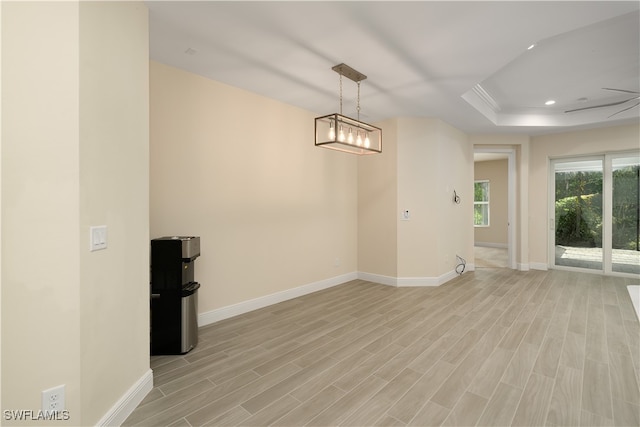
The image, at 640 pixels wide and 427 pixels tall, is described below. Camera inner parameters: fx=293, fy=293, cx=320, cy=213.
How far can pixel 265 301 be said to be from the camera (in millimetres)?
4051

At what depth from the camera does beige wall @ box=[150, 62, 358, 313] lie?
10.4 feet

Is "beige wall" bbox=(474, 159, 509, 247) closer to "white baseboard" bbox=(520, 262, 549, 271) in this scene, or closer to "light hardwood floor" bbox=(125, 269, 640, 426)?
"white baseboard" bbox=(520, 262, 549, 271)

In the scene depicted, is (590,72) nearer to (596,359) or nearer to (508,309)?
(508,309)

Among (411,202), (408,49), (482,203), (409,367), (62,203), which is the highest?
(408,49)

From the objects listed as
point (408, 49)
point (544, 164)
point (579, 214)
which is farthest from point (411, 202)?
point (579, 214)

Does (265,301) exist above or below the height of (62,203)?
below

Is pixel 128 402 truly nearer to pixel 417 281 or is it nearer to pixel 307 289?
pixel 307 289

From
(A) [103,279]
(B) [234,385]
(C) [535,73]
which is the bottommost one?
(B) [234,385]

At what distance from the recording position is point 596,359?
2617mm

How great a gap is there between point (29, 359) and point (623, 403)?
3625 mm

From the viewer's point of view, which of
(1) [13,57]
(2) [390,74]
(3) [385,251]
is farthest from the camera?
(3) [385,251]

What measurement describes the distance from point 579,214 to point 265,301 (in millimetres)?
6515

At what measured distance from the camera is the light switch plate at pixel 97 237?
165cm

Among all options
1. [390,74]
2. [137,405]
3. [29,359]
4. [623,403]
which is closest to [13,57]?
[29,359]
